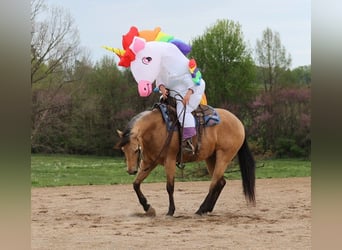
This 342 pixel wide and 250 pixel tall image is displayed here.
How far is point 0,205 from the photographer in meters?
0.98

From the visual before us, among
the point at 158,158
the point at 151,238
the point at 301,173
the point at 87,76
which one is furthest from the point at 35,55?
the point at 151,238

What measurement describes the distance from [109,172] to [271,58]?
1240 cm

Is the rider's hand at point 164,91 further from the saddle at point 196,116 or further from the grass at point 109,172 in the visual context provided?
the grass at point 109,172

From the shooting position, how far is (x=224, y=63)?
2284 centimetres

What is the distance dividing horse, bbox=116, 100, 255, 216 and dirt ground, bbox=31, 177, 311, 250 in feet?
1.21

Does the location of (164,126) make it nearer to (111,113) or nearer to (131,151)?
(131,151)

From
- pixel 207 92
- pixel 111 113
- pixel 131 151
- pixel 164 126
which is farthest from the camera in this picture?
pixel 207 92

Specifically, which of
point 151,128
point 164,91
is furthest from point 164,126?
point 164,91

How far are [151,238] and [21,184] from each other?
4198 mm

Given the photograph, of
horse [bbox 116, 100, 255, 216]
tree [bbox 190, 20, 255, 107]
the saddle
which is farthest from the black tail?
tree [bbox 190, 20, 255, 107]

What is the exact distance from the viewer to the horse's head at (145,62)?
6.59m

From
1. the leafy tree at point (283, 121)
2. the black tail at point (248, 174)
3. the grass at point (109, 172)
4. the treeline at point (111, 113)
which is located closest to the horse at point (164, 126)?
the black tail at point (248, 174)

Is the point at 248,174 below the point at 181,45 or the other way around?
below

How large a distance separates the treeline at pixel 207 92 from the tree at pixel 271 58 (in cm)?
5
